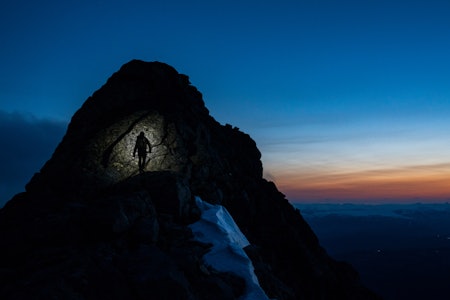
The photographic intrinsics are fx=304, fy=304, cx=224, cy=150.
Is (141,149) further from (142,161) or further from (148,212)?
(148,212)

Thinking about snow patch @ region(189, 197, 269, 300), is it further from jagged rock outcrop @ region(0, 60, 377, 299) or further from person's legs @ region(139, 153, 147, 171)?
person's legs @ region(139, 153, 147, 171)

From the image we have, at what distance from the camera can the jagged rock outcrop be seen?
10.4m

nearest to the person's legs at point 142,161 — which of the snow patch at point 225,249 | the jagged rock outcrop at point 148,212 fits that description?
the jagged rock outcrop at point 148,212

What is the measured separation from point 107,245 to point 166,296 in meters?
3.66

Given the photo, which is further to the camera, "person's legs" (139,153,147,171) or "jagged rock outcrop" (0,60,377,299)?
"person's legs" (139,153,147,171)

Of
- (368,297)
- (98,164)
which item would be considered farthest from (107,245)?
(368,297)

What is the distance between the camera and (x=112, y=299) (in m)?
9.53

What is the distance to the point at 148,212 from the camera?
14.9m

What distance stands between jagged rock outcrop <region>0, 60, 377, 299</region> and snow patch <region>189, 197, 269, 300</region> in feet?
1.89

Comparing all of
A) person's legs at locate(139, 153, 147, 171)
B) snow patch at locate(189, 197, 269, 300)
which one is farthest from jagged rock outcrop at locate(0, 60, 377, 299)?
person's legs at locate(139, 153, 147, 171)

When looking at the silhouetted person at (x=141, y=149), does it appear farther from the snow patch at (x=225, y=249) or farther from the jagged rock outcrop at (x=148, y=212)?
the snow patch at (x=225, y=249)

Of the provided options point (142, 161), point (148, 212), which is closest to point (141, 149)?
point (142, 161)

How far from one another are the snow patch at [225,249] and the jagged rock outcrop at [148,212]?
1.89 feet

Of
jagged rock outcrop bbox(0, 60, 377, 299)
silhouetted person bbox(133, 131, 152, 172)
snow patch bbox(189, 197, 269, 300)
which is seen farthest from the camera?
silhouetted person bbox(133, 131, 152, 172)
